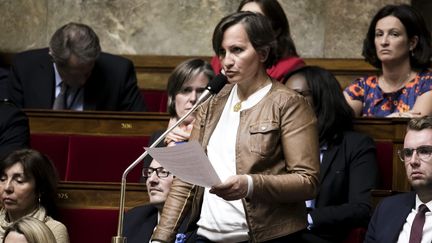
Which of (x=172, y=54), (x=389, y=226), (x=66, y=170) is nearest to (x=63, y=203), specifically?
(x=66, y=170)

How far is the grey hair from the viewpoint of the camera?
402cm

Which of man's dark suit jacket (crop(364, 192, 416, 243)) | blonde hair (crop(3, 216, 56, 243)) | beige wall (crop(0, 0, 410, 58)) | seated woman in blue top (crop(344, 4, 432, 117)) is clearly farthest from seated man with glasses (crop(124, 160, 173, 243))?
beige wall (crop(0, 0, 410, 58))

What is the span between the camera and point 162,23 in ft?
16.2

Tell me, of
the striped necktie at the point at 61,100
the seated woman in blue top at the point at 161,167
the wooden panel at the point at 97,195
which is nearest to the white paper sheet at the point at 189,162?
the seated woman in blue top at the point at 161,167

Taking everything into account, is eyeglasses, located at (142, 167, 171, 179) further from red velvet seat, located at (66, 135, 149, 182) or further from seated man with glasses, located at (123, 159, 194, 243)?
red velvet seat, located at (66, 135, 149, 182)

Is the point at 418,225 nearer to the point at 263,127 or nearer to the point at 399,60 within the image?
the point at 263,127

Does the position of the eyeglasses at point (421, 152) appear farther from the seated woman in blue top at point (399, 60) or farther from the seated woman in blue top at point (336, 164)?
the seated woman in blue top at point (399, 60)

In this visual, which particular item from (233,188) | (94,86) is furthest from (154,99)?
(233,188)

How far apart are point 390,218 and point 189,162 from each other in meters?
0.76

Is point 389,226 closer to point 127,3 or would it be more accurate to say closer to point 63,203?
point 63,203

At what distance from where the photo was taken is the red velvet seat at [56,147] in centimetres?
375

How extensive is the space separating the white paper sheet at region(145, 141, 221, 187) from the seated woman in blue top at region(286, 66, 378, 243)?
77cm

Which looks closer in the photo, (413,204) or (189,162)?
(189,162)

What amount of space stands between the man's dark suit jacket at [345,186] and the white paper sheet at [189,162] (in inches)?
31.0
